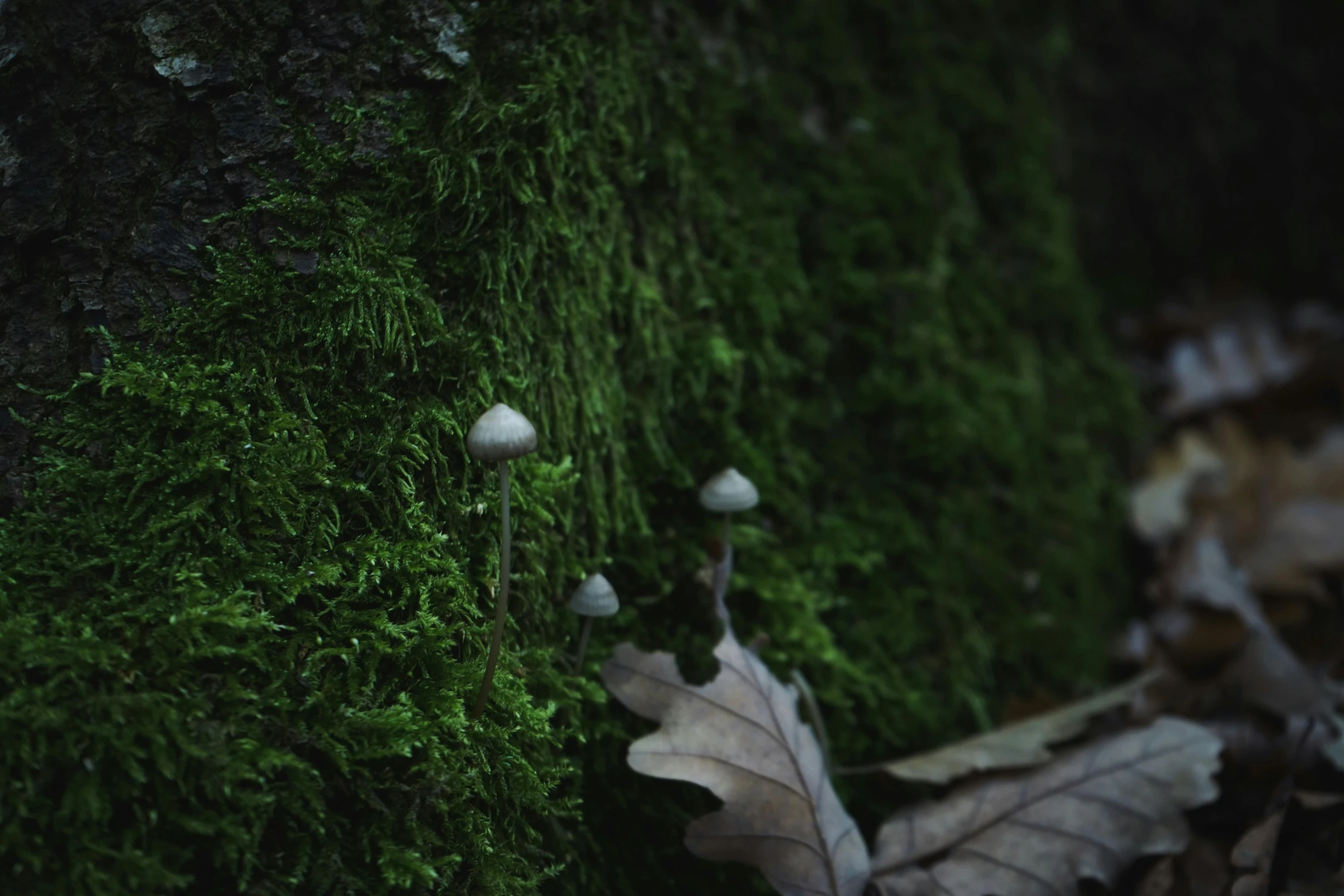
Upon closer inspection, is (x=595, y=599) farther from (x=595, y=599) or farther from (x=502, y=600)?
(x=502, y=600)

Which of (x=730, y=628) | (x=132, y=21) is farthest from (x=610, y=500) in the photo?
(x=132, y=21)

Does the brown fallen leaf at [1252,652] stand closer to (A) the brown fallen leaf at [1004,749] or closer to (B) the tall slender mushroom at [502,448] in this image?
(A) the brown fallen leaf at [1004,749]

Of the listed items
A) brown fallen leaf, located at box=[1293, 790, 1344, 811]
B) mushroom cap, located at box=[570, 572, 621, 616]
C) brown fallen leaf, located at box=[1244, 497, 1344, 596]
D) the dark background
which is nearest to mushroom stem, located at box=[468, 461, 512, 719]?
mushroom cap, located at box=[570, 572, 621, 616]

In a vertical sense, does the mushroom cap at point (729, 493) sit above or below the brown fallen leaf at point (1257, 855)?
above

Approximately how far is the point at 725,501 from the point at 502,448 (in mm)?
581

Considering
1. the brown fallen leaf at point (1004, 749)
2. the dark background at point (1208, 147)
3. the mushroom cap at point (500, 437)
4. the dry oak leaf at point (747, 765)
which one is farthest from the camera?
the dark background at point (1208, 147)

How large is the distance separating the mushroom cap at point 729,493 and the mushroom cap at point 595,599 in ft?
1.02

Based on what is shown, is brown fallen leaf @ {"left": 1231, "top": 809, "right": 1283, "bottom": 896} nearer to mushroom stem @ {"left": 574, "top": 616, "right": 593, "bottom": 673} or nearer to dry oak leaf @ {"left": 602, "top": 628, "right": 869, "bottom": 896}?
dry oak leaf @ {"left": 602, "top": 628, "right": 869, "bottom": 896}

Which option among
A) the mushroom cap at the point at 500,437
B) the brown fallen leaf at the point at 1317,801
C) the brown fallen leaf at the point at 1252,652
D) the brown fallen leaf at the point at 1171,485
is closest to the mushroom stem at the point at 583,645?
the mushroom cap at the point at 500,437

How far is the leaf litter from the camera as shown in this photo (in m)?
1.96

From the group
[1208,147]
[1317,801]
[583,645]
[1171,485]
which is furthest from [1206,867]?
[1208,147]

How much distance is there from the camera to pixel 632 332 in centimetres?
227

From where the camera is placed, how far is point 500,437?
1731 millimetres

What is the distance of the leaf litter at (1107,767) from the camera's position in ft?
6.44
